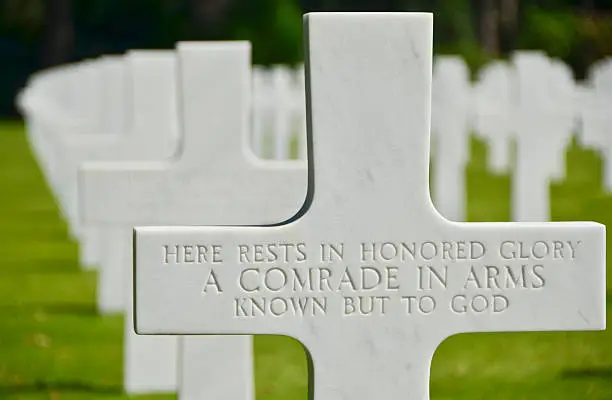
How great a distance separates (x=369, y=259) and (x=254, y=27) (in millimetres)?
32385

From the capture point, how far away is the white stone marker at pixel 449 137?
1199cm

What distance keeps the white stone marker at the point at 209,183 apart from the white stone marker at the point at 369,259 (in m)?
1.21

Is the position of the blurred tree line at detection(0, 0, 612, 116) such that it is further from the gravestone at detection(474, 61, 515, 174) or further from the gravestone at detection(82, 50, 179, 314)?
the gravestone at detection(82, 50, 179, 314)

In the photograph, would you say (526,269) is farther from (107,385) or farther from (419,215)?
(107,385)

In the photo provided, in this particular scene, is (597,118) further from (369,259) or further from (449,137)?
(369,259)

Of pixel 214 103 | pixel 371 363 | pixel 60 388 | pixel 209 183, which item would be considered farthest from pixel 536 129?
pixel 371 363

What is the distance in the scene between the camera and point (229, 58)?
5.70 meters

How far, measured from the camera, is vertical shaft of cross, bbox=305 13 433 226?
401 centimetres

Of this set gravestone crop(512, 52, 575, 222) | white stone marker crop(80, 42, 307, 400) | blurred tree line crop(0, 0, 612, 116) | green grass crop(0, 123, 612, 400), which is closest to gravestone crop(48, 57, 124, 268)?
green grass crop(0, 123, 612, 400)

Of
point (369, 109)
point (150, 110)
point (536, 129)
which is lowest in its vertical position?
point (536, 129)

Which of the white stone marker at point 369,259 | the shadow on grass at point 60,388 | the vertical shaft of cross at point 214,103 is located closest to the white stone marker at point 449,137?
the shadow on grass at point 60,388

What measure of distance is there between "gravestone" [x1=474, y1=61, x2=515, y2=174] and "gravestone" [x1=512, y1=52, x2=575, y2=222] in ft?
0.61

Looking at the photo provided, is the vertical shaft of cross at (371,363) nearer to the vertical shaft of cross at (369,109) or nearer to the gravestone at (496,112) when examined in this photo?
the vertical shaft of cross at (369,109)

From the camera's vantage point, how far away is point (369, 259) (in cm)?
410
